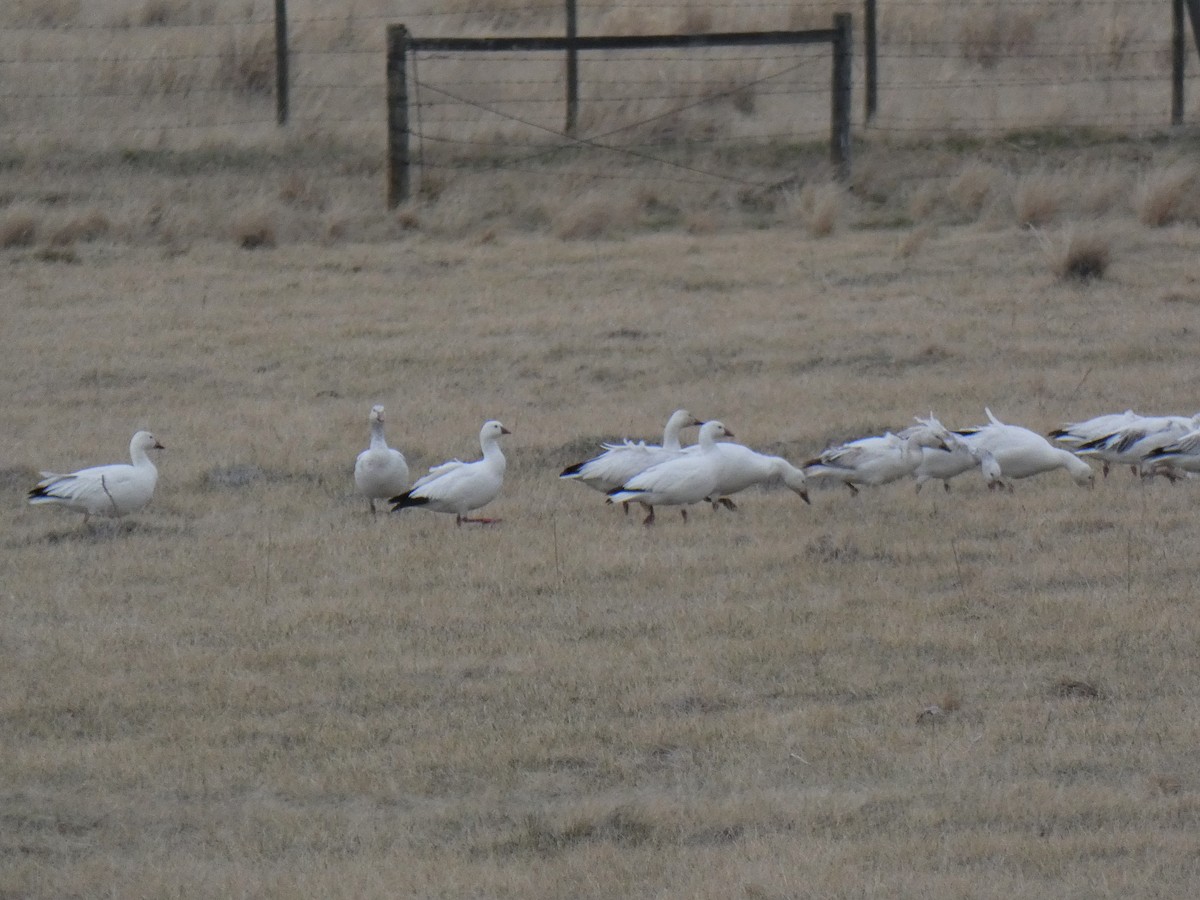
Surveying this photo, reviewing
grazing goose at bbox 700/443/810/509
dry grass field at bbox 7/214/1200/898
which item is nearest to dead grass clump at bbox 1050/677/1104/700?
dry grass field at bbox 7/214/1200/898

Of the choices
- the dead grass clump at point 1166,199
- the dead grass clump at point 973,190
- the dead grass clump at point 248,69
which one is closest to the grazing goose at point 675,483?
the dead grass clump at point 1166,199

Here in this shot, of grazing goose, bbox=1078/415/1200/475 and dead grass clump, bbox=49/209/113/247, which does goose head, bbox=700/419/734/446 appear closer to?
grazing goose, bbox=1078/415/1200/475

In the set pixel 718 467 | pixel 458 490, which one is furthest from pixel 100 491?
pixel 718 467

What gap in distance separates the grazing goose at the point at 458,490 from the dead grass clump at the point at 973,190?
8.21m

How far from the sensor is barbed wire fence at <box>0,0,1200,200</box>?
17734mm

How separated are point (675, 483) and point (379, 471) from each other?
1362 millimetres

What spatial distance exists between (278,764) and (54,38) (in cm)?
1913

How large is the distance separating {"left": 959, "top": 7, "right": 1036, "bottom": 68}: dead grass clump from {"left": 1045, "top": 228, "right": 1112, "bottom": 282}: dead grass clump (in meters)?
9.55

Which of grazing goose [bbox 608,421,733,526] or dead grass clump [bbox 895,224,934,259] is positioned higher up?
dead grass clump [bbox 895,224,934,259]

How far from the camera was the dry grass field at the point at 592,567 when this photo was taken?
4.95m

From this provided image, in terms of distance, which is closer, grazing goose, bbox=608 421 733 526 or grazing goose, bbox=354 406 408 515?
grazing goose, bbox=608 421 733 526

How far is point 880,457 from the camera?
874cm

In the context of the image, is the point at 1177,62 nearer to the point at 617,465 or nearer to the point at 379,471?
the point at 617,465

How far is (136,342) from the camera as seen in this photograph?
41.4 feet
